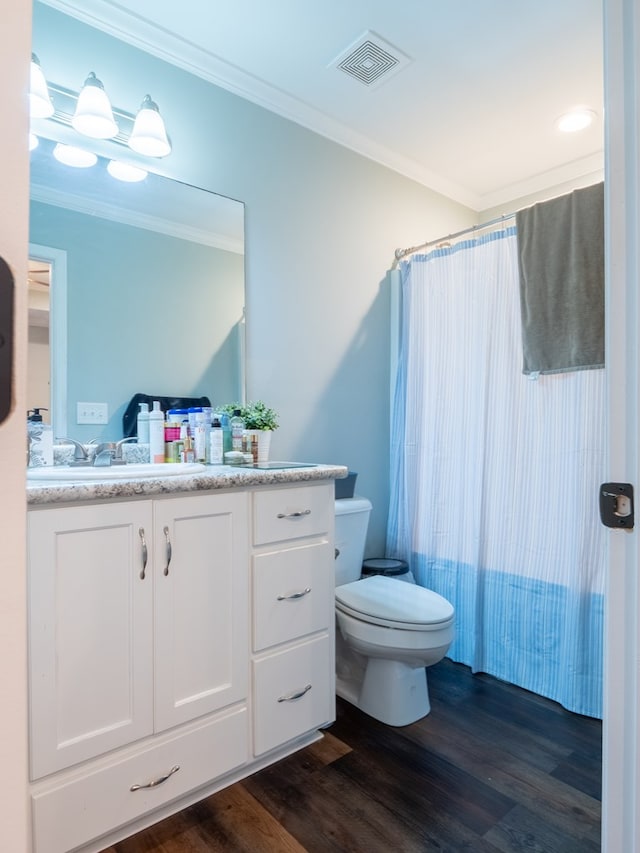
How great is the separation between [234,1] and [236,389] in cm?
130

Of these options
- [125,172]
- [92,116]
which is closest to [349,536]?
[125,172]

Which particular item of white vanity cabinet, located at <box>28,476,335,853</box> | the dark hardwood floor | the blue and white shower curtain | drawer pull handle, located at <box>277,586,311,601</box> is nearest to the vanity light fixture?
white vanity cabinet, located at <box>28,476,335,853</box>

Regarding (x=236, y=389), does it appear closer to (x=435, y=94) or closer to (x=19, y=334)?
(x=435, y=94)

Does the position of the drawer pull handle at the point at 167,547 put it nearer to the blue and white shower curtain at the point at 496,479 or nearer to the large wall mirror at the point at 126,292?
the large wall mirror at the point at 126,292

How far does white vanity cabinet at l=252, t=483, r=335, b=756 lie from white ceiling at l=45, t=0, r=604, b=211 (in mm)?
1611

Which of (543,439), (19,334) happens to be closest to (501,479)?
(543,439)

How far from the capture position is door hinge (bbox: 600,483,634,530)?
753 mm

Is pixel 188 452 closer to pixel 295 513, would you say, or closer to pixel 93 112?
pixel 295 513

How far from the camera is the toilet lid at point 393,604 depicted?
1636 millimetres

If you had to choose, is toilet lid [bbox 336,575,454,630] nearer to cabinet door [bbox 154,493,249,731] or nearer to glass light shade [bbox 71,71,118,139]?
cabinet door [bbox 154,493,249,731]

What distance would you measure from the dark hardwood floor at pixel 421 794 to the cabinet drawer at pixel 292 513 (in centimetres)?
71

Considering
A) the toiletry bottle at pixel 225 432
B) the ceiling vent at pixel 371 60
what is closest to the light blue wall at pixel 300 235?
the toiletry bottle at pixel 225 432

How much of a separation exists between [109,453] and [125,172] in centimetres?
99

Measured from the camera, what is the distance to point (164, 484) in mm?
1257
